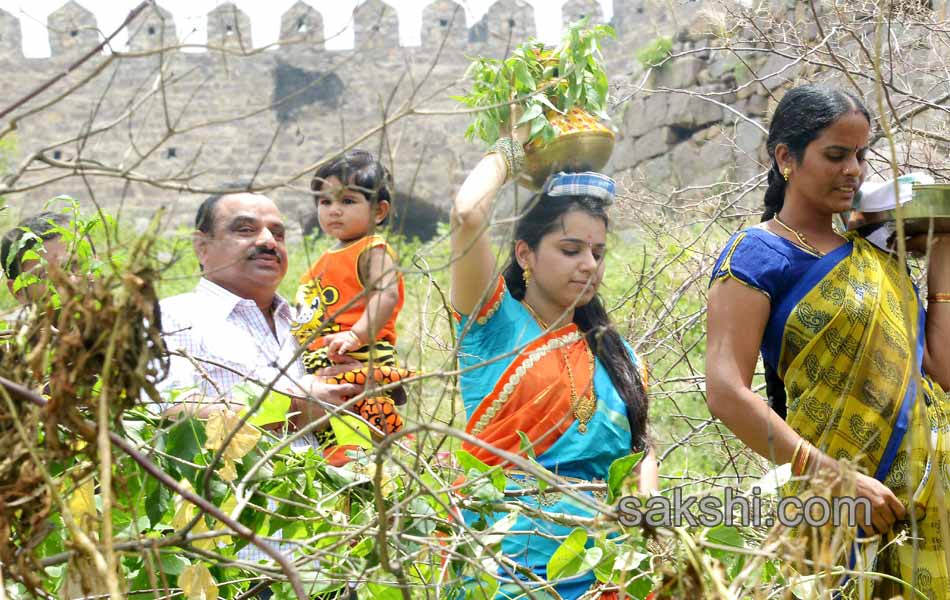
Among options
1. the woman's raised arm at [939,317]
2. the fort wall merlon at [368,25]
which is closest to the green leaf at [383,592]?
the woman's raised arm at [939,317]

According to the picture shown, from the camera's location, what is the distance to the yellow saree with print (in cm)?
239

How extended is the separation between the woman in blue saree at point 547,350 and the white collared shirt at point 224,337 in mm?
449

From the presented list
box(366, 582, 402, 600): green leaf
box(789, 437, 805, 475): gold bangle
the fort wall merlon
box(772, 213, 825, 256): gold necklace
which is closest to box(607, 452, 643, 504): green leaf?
box(366, 582, 402, 600): green leaf

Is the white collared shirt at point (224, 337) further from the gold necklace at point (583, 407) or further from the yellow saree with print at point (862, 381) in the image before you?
the yellow saree with print at point (862, 381)

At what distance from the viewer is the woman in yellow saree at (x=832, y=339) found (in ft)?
7.80

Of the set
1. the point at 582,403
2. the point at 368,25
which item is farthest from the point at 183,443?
the point at 368,25

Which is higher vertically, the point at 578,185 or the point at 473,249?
the point at 578,185

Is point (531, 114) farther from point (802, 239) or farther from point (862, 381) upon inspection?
point (862, 381)

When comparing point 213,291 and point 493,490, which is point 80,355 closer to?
point 493,490

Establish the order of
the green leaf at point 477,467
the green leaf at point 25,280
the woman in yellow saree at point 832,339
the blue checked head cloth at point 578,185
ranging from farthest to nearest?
1. the blue checked head cloth at point 578,185
2. the woman in yellow saree at point 832,339
3. the green leaf at point 25,280
4. the green leaf at point 477,467

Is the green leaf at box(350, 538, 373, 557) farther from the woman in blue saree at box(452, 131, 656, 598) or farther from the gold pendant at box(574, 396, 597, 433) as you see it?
the gold pendant at box(574, 396, 597, 433)

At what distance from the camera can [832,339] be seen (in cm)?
244

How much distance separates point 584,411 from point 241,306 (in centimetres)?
99

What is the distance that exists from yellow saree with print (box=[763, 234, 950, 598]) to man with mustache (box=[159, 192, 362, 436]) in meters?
1.10
